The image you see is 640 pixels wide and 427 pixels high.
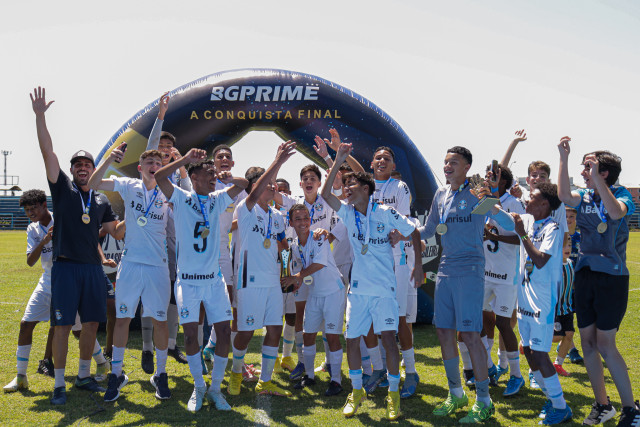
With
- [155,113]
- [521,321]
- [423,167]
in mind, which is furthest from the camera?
[423,167]

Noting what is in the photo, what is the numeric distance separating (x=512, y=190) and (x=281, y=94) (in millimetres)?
3995

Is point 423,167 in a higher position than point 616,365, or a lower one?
higher

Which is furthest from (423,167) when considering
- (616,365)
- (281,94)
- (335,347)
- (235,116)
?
(616,365)

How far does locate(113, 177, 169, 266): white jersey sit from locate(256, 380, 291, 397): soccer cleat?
5.31 ft

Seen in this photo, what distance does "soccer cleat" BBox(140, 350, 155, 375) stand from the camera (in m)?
6.32

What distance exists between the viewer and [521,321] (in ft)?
16.4

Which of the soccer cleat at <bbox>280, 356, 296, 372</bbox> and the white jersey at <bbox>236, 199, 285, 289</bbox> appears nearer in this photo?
the white jersey at <bbox>236, 199, 285, 289</bbox>

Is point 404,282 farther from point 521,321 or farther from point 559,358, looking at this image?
point 559,358

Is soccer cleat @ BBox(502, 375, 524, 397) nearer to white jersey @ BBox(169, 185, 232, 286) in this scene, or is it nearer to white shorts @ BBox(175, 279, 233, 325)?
white shorts @ BBox(175, 279, 233, 325)

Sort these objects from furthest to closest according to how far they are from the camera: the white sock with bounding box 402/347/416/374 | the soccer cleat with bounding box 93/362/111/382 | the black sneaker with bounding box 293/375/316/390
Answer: the soccer cleat with bounding box 93/362/111/382 → the black sneaker with bounding box 293/375/316/390 → the white sock with bounding box 402/347/416/374

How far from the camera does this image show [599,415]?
4.84 m

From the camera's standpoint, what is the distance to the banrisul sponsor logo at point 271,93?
28.3 feet

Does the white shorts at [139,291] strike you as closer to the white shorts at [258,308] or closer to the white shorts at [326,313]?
the white shorts at [258,308]

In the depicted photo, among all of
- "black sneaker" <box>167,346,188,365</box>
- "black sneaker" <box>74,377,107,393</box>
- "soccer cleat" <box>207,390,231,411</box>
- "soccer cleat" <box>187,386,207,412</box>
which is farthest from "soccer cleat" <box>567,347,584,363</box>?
"black sneaker" <box>74,377,107,393</box>
